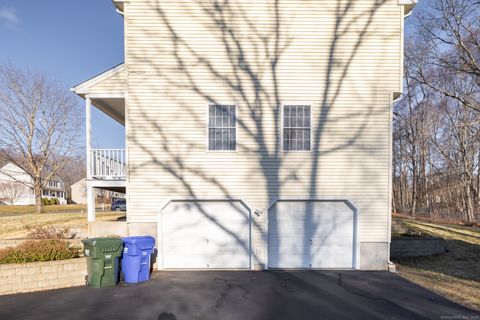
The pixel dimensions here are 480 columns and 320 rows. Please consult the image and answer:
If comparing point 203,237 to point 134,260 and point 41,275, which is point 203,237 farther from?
point 41,275

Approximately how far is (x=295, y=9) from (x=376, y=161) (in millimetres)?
5285

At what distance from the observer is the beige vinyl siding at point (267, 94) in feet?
27.0

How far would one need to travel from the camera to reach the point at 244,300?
591 centimetres

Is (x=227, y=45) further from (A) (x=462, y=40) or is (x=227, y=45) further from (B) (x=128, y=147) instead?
(A) (x=462, y=40)

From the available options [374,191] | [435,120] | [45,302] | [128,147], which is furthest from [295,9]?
[435,120]

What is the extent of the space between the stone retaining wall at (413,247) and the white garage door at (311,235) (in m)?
2.84

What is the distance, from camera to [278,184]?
8.24m

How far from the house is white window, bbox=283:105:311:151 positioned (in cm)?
3

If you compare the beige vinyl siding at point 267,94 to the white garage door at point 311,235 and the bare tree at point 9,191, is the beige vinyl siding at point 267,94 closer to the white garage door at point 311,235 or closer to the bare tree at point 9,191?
the white garage door at point 311,235

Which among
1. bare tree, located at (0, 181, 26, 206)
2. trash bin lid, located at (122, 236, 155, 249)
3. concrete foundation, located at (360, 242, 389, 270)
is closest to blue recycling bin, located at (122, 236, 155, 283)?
trash bin lid, located at (122, 236, 155, 249)

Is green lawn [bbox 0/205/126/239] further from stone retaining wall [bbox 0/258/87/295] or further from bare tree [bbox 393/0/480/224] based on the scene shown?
bare tree [bbox 393/0/480/224]

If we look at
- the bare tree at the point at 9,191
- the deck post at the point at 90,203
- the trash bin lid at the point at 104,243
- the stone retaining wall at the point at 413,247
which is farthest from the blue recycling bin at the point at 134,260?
the bare tree at the point at 9,191

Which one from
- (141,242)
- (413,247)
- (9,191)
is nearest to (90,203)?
(141,242)

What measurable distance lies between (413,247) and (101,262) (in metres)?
10.3
